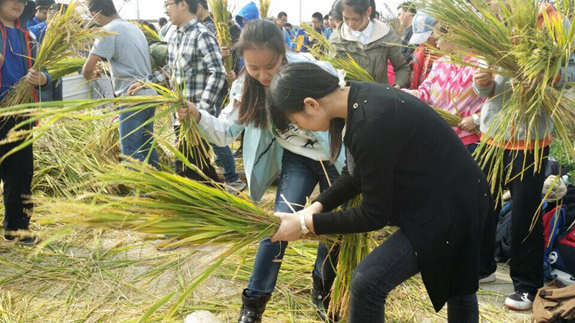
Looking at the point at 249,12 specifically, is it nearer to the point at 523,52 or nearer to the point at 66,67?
the point at 66,67

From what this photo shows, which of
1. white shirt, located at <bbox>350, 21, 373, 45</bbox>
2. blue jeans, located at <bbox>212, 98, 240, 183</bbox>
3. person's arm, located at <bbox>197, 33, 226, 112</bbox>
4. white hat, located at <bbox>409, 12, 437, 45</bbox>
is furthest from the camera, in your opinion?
blue jeans, located at <bbox>212, 98, 240, 183</bbox>

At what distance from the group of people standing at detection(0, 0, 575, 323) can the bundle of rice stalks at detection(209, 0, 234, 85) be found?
0.75 meters

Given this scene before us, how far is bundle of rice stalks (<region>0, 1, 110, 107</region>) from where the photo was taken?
3.29 metres

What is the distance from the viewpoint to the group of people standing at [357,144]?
67.6 inches

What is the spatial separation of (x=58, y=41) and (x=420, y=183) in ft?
9.00

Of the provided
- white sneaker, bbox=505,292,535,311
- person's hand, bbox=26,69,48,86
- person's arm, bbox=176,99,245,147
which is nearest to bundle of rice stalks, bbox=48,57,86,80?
person's hand, bbox=26,69,48,86

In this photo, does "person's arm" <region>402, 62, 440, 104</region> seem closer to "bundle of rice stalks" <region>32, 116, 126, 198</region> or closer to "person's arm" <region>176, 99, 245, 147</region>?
"person's arm" <region>176, 99, 245, 147</region>

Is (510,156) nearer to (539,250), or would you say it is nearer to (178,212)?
(539,250)

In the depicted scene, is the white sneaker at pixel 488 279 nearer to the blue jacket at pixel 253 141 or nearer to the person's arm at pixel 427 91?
the person's arm at pixel 427 91

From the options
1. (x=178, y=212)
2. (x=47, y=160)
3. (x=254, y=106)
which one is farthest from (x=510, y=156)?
(x=47, y=160)

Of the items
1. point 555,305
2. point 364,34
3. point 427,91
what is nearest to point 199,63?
point 364,34

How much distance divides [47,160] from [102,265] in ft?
5.46

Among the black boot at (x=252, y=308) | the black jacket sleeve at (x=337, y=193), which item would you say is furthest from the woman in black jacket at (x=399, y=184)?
the black boot at (x=252, y=308)

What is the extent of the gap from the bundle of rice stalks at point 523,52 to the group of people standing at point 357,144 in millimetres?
79
